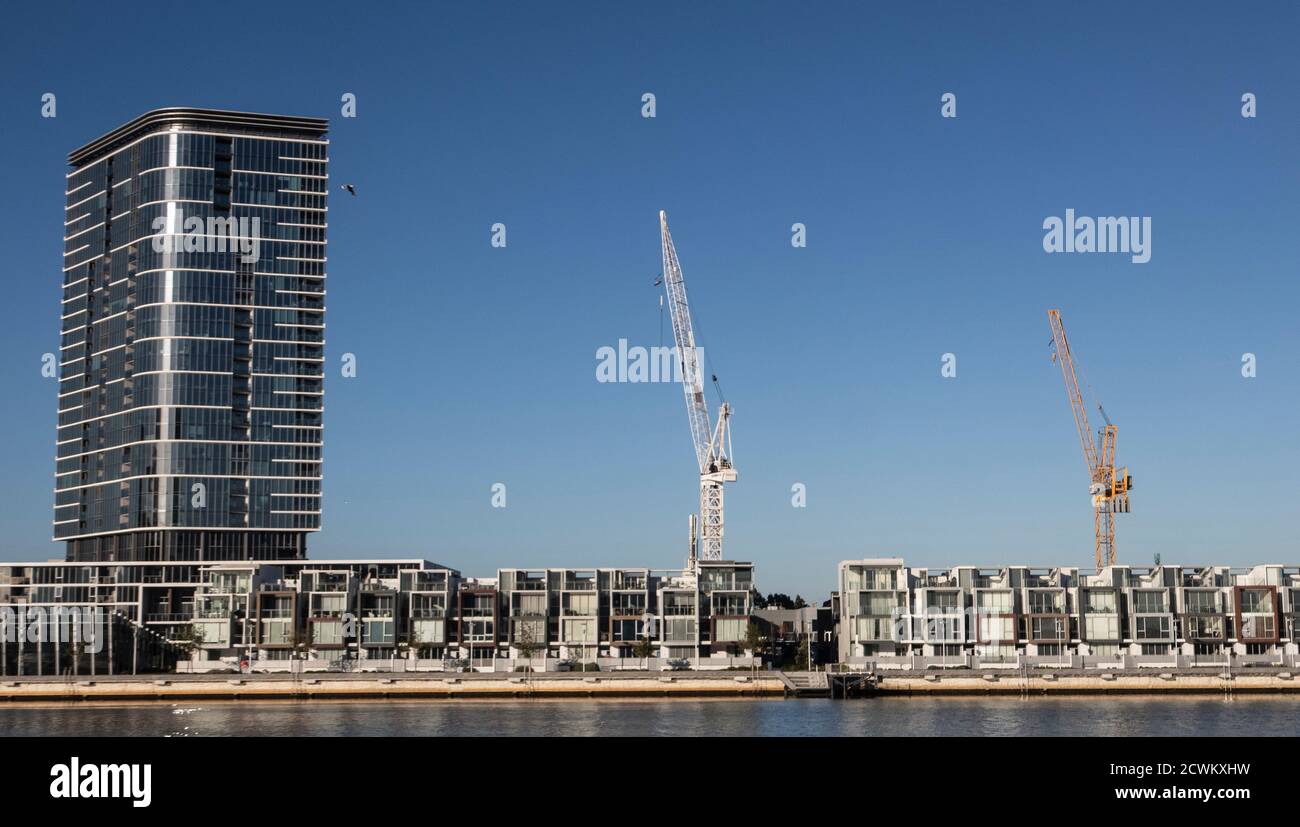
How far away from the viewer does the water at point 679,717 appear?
3809 inches

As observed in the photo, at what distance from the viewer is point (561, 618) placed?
168 meters

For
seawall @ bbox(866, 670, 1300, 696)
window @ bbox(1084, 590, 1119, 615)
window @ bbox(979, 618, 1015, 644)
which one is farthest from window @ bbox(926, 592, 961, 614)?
seawall @ bbox(866, 670, 1300, 696)

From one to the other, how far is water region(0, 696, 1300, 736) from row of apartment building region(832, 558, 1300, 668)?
26.4 metres

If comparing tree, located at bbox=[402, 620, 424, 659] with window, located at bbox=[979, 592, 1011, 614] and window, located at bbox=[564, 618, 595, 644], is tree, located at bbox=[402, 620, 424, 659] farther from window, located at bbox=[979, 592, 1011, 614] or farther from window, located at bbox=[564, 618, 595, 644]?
window, located at bbox=[979, 592, 1011, 614]

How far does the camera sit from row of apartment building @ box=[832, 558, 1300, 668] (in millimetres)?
160250

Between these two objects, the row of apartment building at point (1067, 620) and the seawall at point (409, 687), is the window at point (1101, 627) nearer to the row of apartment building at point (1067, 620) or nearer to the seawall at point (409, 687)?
the row of apartment building at point (1067, 620)

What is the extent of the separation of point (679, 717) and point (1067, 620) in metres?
69.3

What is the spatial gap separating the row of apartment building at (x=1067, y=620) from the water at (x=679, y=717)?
26373mm

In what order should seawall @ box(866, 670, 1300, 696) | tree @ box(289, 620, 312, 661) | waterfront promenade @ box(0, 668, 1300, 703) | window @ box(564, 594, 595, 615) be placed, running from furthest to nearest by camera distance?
window @ box(564, 594, 595, 615)
tree @ box(289, 620, 312, 661)
waterfront promenade @ box(0, 668, 1300, 703)
seawall @ box(866, 670, 1300, 696)

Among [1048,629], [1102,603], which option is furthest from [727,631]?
[1102,603]

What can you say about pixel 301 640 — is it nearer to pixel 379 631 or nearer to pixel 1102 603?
pixel 379 631
